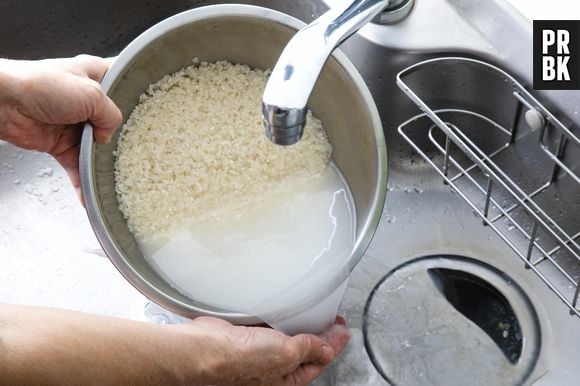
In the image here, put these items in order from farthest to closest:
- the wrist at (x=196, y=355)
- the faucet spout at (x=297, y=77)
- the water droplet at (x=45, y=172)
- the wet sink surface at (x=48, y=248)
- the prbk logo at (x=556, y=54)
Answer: the water droplet at (x=45, y=172) < the wet sink surface at (x=48, y=248) < the prbk logo at (x=556, y=54) < the wrist at (x=196, y=355) < the faucet spout at (x=297, y=77)

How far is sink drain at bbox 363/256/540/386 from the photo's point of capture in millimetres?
839

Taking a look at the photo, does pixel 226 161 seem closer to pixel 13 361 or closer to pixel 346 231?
pixel 346 231

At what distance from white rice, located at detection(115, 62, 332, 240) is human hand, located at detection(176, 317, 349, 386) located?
120 mm

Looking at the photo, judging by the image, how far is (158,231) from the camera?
760mm

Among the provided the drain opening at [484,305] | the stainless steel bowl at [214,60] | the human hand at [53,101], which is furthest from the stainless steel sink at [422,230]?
the human hand at [53,101]

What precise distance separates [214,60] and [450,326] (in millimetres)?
387

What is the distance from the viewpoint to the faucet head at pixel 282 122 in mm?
549

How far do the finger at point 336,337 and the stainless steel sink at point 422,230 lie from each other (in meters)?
0.05

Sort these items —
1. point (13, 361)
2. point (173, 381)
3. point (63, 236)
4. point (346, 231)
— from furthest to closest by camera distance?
1. point (63, 236)
2. point (346, 231)
3. point (173, 381)
4. point (13, 361)

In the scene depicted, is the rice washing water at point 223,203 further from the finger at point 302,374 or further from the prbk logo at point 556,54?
the prbk logo at point 556,54

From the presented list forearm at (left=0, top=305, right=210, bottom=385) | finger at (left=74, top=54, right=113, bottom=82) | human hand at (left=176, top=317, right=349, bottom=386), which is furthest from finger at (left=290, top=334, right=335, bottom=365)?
finger at (left=74, top=54, right=113, bottom=82)

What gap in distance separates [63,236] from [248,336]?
0.37 m

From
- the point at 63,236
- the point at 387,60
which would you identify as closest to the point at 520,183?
the point at 387,60

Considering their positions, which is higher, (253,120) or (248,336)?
(253,120)
